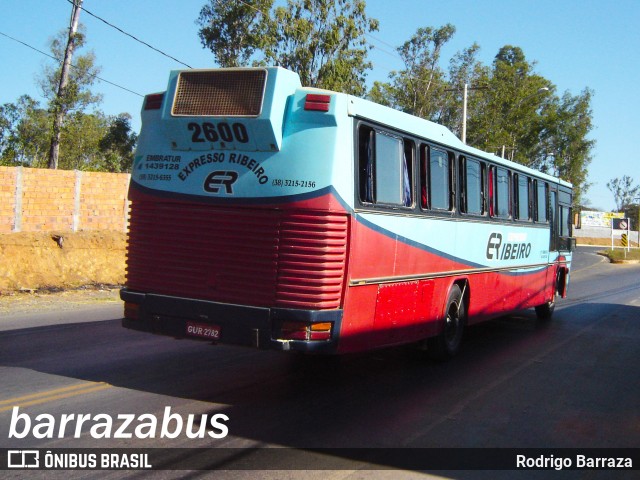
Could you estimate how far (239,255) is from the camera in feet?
21.8

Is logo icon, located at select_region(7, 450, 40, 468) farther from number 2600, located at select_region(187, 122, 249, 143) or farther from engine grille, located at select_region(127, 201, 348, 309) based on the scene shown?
number 2600, located at select_region(187, 122, 249, 143)

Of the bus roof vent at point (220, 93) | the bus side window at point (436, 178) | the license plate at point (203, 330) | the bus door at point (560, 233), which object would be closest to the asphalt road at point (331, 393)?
the license plate at point (203, 330)

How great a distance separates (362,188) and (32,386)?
158 inches

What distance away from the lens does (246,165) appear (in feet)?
22.0

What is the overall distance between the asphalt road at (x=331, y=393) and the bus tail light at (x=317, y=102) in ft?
9.77

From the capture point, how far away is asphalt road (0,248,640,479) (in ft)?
18.7

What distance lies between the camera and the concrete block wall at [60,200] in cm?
1830

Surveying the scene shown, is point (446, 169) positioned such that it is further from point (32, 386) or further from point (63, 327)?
point (63, 327)

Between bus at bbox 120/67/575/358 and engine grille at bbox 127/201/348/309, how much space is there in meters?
0.01

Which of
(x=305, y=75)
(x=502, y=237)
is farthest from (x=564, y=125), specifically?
(x=502, y=237)

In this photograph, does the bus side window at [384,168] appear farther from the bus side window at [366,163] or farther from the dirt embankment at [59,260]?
the dirt embankment at [59,260]

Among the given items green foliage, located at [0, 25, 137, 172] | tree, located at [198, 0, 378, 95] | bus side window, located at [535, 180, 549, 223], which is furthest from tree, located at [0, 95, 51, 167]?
bus side window, located at [535, 180, 549, 223]

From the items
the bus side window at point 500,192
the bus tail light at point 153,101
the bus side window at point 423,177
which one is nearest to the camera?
the bus tail light at point 153,101

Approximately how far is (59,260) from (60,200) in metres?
2.00
